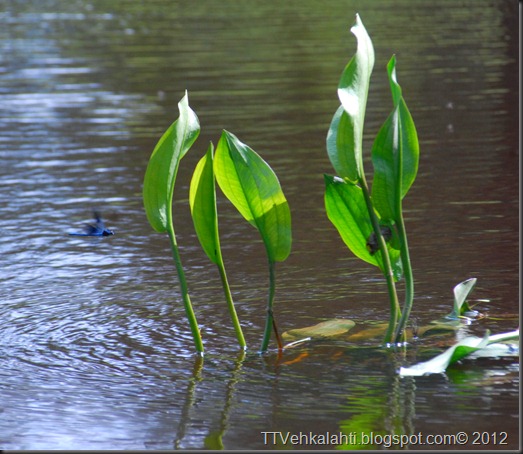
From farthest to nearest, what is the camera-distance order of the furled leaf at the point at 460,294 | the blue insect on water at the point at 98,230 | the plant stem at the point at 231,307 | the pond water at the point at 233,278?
the blue insect on water at the point at 98,230 → the furled leaf at the point at 460,294 → the plant stem at the point at 231,307 → the pond water at the point at 233,278

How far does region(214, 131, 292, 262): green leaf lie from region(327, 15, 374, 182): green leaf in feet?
0.86

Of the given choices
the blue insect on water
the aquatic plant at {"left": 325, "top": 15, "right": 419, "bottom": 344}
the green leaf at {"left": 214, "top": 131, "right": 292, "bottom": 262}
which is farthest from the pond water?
the green leaf at {"left": 214, "top": 131, "right": 292, "bottom": 262}

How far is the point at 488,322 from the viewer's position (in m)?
4.06

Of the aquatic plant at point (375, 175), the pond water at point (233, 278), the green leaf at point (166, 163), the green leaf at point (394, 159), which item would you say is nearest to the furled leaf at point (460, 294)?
the pond water at point (233, 278)

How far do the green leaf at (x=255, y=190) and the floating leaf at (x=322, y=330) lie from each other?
416mm

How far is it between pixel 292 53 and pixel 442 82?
5020 mm

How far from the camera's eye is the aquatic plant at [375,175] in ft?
11.5

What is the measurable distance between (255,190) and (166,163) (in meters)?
0.36

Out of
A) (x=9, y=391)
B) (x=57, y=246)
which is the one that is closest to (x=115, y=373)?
(x=9, y=391)

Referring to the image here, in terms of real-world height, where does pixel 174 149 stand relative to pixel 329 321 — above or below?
above

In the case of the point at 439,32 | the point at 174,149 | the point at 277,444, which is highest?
the point at 439,32

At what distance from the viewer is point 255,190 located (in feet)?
12.1

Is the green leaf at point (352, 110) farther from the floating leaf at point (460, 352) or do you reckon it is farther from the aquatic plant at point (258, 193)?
the floating leaf at point (460, 352)

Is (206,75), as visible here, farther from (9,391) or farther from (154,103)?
(9,391)
